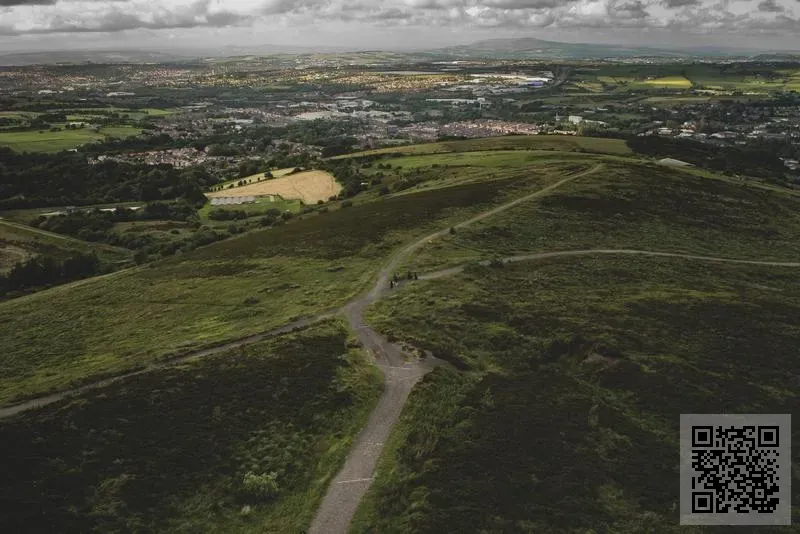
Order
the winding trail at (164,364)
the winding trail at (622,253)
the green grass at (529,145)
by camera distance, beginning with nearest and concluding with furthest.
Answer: the winding trail at (164,364) → the winding trail at (622,253) → the green grass at (529,145)

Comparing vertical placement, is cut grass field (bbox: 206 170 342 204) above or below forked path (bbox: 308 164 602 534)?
above

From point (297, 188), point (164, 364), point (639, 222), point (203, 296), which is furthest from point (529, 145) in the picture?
point (164, 364)

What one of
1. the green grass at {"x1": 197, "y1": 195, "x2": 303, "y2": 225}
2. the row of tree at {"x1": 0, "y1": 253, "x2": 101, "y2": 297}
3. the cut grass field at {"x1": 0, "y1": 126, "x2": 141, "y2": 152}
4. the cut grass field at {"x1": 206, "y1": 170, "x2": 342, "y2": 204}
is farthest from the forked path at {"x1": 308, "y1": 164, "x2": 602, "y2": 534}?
the cut grass field at {"x1": 0, "y1": 126, "x2": 141, "y2": 152}

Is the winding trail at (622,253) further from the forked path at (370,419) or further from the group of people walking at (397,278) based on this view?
the forked path at (370,419)

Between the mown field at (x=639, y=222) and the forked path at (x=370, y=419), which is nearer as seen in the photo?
the forked path at (x=370, y=419)

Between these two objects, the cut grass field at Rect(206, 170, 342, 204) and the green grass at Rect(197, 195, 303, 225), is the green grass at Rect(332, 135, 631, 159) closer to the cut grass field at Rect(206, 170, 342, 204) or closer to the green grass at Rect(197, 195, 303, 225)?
the cut grass field at Rect(206, 170, 342, 204)

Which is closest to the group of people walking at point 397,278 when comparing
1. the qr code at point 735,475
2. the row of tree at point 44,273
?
the qr code at point 735,475

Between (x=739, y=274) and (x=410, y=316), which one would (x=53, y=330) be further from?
(x=739, y=274)
